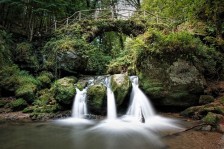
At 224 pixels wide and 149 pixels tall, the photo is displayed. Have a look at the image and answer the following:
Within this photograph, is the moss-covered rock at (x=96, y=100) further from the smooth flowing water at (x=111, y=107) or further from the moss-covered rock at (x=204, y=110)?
the moss-covered rock at (x=204, y=110)

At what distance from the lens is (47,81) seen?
1408cm

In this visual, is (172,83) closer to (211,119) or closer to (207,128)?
(211,119)

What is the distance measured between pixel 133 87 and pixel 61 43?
6.14 metres

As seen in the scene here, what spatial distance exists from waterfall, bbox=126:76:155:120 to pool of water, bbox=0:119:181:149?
1193mm

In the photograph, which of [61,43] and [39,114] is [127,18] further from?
[39,114]

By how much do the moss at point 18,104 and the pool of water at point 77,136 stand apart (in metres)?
1.90

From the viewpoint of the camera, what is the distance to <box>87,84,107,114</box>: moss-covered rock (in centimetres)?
1124

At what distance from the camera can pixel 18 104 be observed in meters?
11.7

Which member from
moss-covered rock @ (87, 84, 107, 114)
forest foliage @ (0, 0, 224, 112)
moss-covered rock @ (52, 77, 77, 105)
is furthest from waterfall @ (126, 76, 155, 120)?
moss-covered rock @ (52, 77, 77, 105)

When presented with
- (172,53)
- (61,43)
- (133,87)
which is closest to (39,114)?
(133,87)

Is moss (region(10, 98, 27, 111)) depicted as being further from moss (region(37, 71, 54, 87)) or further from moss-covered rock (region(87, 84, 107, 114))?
moss-covered rock (region(87, 84, 107, 114))

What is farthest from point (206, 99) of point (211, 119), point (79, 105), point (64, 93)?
point (64, 93)

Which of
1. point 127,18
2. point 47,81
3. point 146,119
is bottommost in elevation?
point 146,119

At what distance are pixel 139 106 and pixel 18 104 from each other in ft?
19.5
